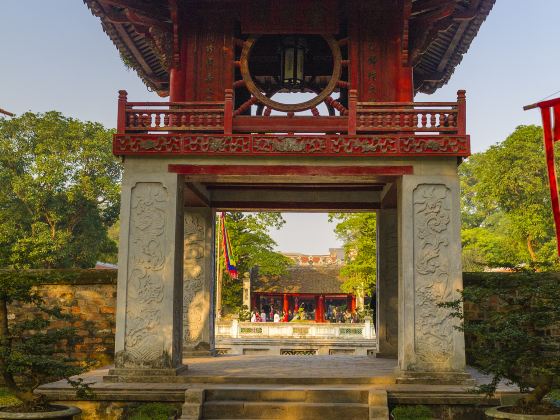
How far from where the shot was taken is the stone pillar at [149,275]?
9.23 metres

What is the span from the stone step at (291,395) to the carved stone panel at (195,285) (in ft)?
13.8

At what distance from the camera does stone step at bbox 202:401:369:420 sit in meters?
7.99

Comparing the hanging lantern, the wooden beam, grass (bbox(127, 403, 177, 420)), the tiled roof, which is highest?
the wooden beam

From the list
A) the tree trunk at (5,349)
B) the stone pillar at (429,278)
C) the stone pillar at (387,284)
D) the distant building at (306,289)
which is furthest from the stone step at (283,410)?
the distant building at (306,289)

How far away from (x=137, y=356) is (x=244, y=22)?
5.47 metres

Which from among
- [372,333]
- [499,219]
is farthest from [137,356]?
[499,219]

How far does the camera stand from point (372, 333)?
24.4 m

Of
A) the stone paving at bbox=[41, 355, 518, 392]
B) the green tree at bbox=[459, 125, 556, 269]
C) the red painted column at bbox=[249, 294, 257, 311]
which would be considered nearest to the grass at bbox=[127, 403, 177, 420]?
the stone paving at bbox=[41, 355, 518, 392]

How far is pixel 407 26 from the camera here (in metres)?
10.1

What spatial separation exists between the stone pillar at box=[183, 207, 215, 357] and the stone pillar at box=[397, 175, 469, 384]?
4461 mm

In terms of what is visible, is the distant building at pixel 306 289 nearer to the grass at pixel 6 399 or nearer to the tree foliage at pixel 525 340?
the grass at pixel 6 399

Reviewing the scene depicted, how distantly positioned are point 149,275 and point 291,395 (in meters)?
2.73

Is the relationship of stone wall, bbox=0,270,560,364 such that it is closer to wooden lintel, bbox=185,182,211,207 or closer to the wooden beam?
wooden lintel, bbox=185,182,211,207

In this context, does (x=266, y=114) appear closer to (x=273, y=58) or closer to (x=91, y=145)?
(x=273, y=58)
